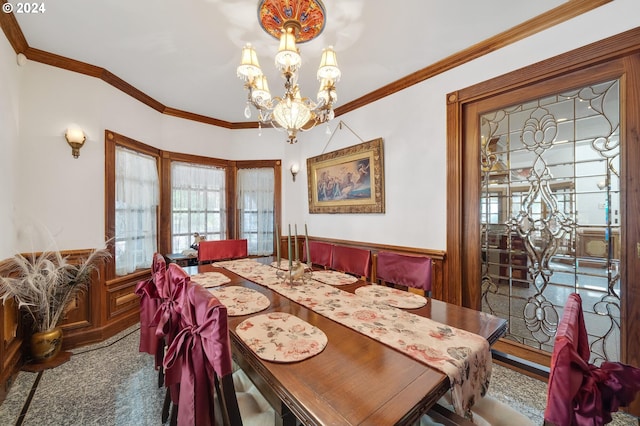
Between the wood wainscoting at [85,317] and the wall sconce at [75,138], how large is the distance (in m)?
0.96

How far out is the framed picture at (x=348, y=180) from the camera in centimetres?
310

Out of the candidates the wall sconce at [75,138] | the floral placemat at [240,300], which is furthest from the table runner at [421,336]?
the wall sconce at [75,138]

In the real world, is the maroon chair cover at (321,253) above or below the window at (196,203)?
below

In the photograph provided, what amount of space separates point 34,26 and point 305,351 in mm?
3147

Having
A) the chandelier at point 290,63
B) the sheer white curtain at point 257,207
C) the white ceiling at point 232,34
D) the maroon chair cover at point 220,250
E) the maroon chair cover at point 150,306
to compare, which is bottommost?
the maroon chair cover at point 150,306

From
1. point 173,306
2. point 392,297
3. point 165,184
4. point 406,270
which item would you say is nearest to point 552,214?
point 406,270

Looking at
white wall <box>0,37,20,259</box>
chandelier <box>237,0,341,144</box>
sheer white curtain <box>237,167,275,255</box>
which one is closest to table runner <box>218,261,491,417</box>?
chandelier <box>237,0,341,144</box>

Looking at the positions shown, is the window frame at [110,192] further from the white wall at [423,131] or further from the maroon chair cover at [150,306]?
the white wall at [423,131]

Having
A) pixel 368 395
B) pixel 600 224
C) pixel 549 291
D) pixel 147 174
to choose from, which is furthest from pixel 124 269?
pixel 600 224

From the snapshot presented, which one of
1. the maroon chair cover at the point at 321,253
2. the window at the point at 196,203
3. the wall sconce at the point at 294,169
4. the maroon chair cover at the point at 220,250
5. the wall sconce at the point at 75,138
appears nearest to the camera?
the wall sconce at the point at 75,138

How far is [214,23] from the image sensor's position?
199 centimetres

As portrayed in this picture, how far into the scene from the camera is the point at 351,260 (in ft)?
7.70

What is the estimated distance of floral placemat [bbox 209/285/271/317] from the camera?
54.8 inches

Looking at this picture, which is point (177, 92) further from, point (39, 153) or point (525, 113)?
point (525, 113)
